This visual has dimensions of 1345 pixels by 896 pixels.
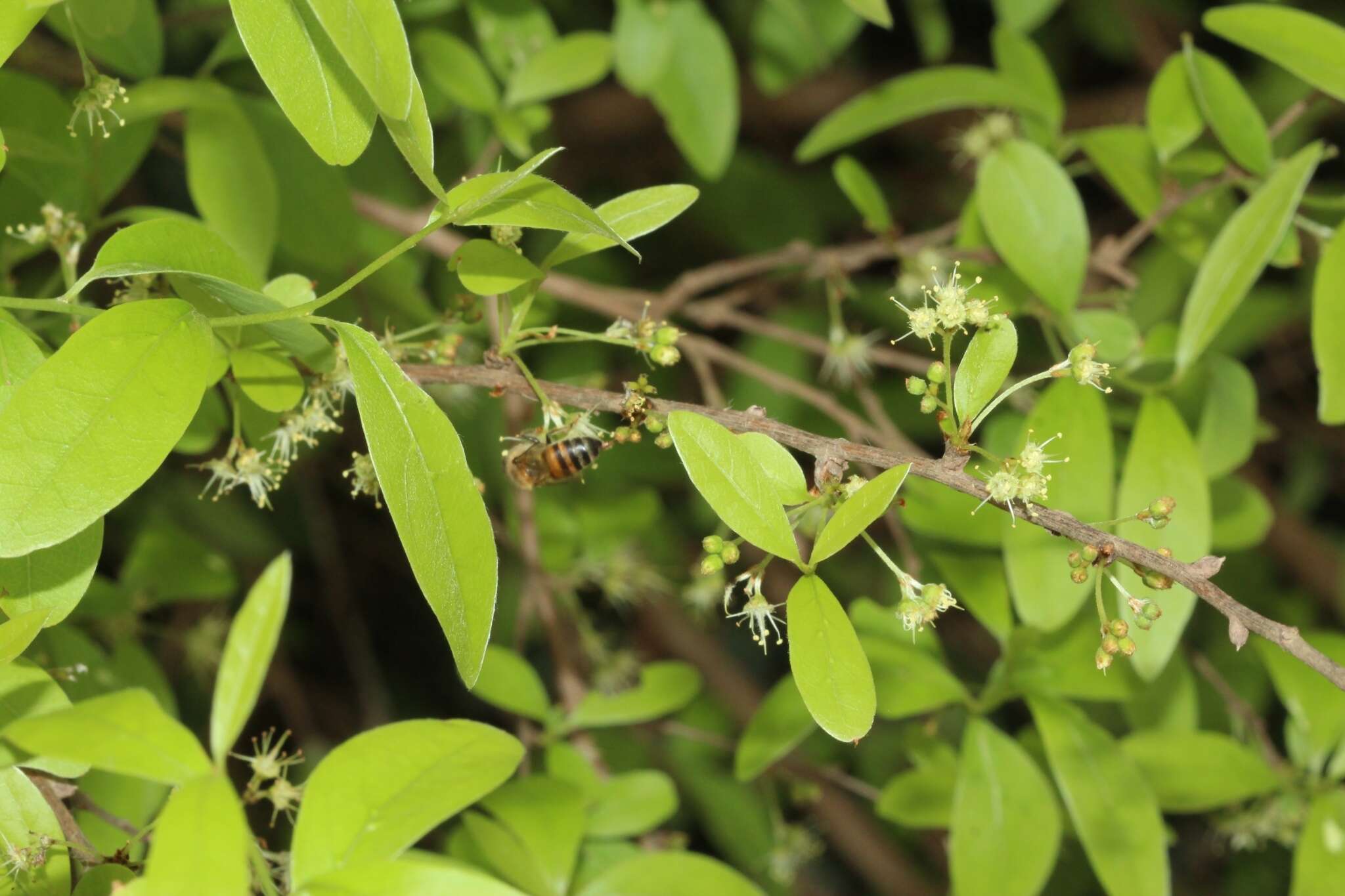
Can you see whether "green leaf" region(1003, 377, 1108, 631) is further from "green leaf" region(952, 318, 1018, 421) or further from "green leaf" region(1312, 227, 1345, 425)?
"green leaf" region(952, 318, 1018, 421)

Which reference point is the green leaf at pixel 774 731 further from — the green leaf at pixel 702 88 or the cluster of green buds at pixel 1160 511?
the green leaf at pixel 702 88

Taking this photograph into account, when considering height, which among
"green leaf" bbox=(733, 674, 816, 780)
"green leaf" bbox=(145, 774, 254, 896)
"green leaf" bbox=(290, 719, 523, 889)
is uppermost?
"green leaf" bbox=(145, 774, 254, 896)

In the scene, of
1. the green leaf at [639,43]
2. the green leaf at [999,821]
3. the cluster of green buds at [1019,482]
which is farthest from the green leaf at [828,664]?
the green leaf at [639,43]

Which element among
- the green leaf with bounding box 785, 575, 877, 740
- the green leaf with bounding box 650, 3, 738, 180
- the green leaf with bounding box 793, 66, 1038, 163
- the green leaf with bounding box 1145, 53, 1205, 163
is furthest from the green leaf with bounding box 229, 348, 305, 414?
the green leaf with bounding box 1145, 53, 1205, 163

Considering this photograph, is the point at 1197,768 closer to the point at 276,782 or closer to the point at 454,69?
the point at 276,782

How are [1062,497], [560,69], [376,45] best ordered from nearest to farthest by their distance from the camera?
[376,45]
[1062,497]
[560,69]

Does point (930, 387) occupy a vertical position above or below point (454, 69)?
below

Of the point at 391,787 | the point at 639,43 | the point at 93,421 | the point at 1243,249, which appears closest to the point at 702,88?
the point at 639,43
